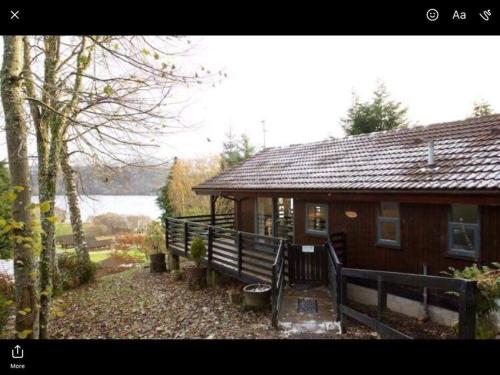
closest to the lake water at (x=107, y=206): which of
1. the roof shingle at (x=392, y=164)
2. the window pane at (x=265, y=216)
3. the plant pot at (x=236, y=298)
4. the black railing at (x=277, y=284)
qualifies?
the plant pot at (x=236, y=298)

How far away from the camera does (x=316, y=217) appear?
1076 cm

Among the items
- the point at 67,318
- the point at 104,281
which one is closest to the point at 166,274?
the point at 104,281

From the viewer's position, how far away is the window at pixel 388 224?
8.33 meters

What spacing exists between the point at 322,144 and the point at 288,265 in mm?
7595

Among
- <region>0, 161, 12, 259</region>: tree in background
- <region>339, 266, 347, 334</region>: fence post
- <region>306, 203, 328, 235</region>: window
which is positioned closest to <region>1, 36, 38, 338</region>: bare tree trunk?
<region>0, 161, 12, 259</region>: tree in background

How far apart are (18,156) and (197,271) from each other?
27.5 feet

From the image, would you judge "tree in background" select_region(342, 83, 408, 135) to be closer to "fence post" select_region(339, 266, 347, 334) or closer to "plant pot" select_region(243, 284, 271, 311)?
"plant pot" select_region(243, 284, 271, 311)

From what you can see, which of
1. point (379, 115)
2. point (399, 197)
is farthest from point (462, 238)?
point (379, 115)

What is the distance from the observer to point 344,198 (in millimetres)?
9016

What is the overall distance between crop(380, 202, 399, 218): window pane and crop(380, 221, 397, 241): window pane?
0.77 feet

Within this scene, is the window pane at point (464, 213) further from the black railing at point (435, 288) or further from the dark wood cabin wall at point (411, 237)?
the black railing at point (435, 288)

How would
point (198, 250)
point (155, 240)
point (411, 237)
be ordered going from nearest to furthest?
point (411, 237) → point (198, 250) → point (155, 240)

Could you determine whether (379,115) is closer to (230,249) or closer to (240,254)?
(230,249)

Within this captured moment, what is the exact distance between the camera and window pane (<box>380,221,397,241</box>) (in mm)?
8414
